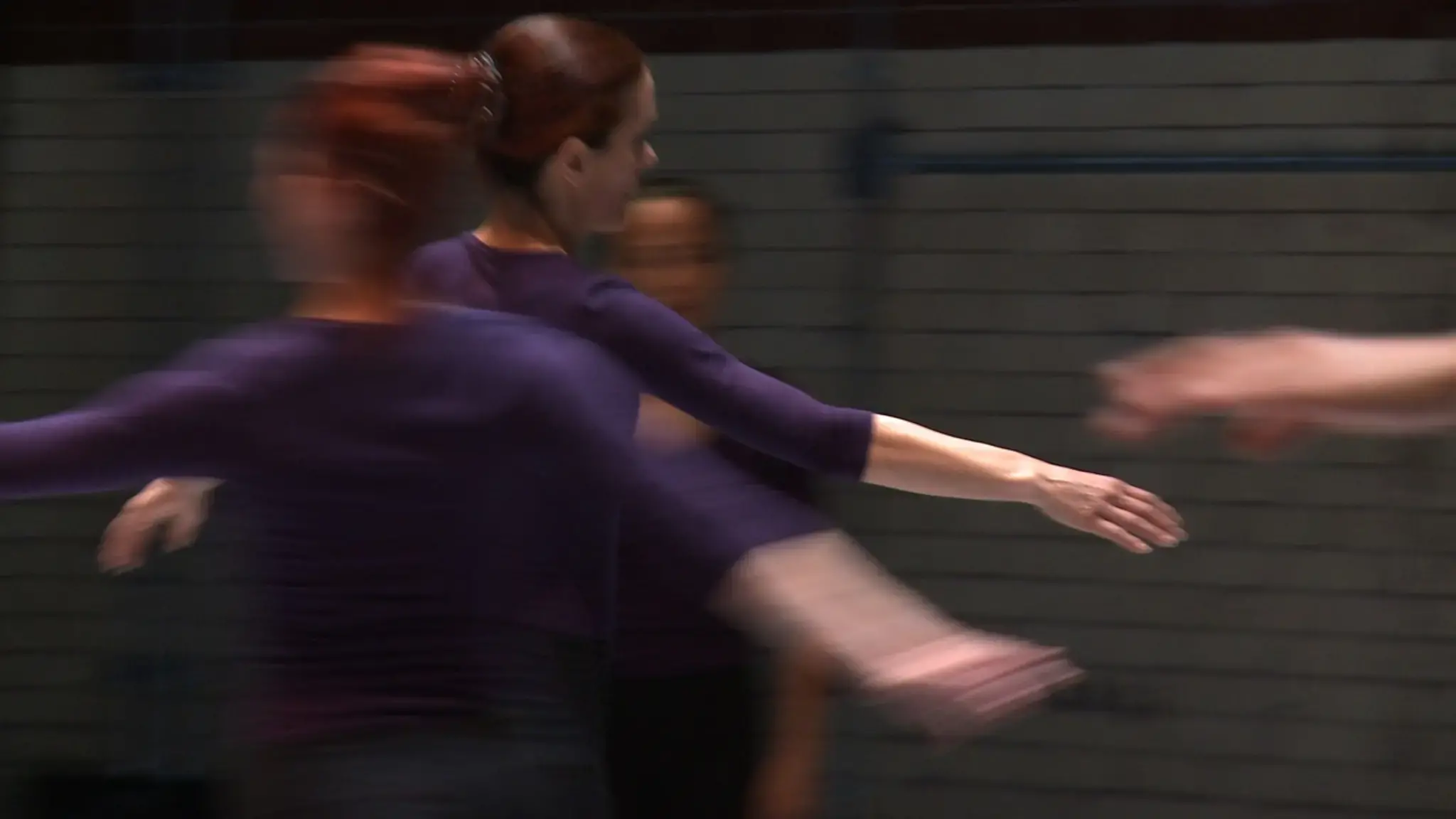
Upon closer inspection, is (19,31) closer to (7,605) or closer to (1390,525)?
(7,605)

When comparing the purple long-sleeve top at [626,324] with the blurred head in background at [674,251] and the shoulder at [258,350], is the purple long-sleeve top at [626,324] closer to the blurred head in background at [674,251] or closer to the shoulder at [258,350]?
the shoulder at [258,350]

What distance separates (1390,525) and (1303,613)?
268mm

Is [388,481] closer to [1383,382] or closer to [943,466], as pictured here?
[1383,382]

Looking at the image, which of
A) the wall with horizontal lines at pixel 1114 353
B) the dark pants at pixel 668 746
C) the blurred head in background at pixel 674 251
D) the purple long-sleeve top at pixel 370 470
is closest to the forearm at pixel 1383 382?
the purple long-sleeve top at pixel 370 470

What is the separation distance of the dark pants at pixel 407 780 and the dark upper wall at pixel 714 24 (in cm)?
305

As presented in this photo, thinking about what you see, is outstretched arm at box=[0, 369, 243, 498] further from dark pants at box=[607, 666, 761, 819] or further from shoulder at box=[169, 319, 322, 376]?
dark pants at box=[607, 666, 761, 819]

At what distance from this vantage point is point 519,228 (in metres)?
2.13

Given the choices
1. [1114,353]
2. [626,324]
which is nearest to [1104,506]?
[626,324]

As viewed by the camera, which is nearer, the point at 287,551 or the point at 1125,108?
the point at 287,551

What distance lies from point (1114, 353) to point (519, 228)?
2.50 m

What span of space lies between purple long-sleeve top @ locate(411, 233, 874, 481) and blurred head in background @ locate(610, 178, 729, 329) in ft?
3.23

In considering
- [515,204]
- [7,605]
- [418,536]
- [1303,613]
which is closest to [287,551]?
[418,536]

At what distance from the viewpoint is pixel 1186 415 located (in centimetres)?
180

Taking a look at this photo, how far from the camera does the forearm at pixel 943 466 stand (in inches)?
90.7
